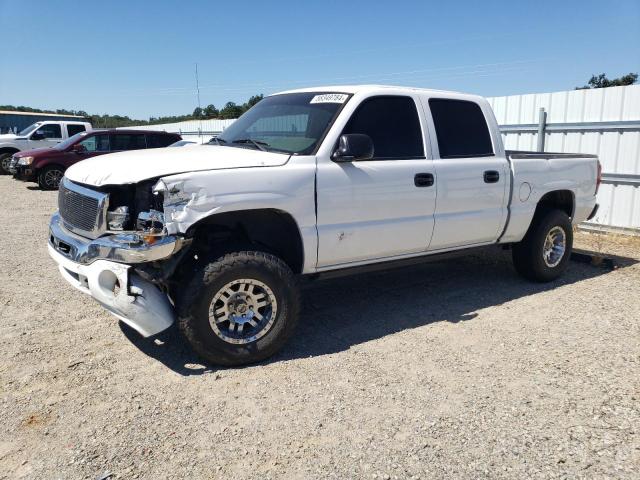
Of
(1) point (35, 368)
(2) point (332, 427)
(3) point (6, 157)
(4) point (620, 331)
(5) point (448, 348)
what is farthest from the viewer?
(3) point (6, 157)

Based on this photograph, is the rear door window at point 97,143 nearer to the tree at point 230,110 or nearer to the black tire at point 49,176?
the black tire at point 49,176

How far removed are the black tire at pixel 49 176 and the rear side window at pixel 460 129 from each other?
12595 mm

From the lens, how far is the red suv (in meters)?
14.3

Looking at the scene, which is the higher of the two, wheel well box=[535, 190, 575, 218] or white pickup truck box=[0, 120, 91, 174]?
white pickup truck box=[0, 120, 91, 174]

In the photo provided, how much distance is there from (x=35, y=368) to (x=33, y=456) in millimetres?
1143

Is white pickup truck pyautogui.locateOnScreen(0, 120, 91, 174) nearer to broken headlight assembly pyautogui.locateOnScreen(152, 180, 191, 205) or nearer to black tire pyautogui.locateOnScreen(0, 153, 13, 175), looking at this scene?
black tire pyautogui.locateOnScreen(0, 153, 13, 175)

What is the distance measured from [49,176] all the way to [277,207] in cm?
1301

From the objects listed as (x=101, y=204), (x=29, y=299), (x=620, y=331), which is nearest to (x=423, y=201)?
(x=620, y=331)

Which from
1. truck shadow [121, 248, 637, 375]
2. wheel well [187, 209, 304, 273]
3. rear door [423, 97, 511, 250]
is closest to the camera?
wheel well [187, 209, 304, 273]

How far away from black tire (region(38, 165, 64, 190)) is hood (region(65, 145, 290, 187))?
11692 mm

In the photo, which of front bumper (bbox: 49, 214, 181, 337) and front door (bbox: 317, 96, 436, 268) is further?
front door (bbox: 317, 96, 436, 268)

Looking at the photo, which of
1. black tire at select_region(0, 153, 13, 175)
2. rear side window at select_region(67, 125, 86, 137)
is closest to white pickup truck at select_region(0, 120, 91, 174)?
rear side window at select_region(67, 125, 86, 137)

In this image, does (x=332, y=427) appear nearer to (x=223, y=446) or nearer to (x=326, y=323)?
(x=223, y=446)

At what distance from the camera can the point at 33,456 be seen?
2.82 metres
